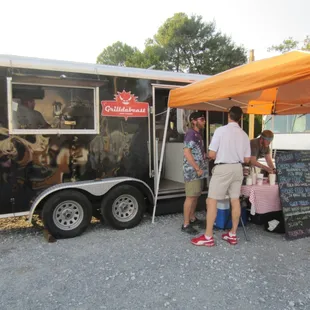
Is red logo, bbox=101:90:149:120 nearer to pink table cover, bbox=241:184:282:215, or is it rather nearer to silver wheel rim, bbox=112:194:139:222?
silver wheel rim, bbox=112:194:139:222

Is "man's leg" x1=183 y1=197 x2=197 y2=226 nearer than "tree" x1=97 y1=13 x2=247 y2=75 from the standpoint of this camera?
Yes

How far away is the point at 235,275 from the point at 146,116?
2685 millimetres

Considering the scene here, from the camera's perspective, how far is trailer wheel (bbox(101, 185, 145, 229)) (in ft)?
14.8

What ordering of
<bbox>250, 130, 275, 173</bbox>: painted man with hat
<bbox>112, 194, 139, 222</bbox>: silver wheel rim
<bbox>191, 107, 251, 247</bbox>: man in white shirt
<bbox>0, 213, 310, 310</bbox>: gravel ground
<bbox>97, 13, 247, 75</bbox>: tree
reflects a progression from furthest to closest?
<bbox>97, 13, 247, 75</bbox>: tree, <bbox>250, 130, 275, 173</bbox>: painted man with hat, <bbox>112, 194, 139, 222</bbox>: silver wheel rim, <bbox>191, 107, 251, 247</bbox>: man in white shirt, <bbox>0, 213, 310, 310</bbox>: gravel ground

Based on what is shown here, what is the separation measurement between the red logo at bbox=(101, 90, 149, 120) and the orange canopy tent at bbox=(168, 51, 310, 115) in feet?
1.52

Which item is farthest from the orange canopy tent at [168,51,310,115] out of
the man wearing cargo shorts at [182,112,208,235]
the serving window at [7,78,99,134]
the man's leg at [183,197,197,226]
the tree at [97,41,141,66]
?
the tree at [97,41,141,66]

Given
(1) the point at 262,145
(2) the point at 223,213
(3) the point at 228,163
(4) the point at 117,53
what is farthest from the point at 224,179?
(4) the point at 117,53

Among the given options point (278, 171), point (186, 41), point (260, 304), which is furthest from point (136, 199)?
point (186, 41)

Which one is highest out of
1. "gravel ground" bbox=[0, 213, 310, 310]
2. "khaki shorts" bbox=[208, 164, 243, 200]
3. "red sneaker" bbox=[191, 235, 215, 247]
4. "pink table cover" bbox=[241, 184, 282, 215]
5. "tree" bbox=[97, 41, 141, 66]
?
"tree" bbox=[97, 41, 141, 66]

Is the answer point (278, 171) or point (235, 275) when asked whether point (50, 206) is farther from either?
point (278, 171)

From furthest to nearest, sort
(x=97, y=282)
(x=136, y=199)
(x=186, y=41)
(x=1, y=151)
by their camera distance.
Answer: (x=186, y=41), (x=136, y=199), (x=1, y=151), (x=97, y=282)

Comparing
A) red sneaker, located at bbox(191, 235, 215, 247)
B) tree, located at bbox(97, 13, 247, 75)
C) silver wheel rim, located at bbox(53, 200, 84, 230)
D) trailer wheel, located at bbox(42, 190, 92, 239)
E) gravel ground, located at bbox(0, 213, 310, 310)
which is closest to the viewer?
gravel ground, located at bbox(0, 213, 310, 310)

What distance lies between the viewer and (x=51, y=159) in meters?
4.25

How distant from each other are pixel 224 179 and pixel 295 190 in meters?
1.23
